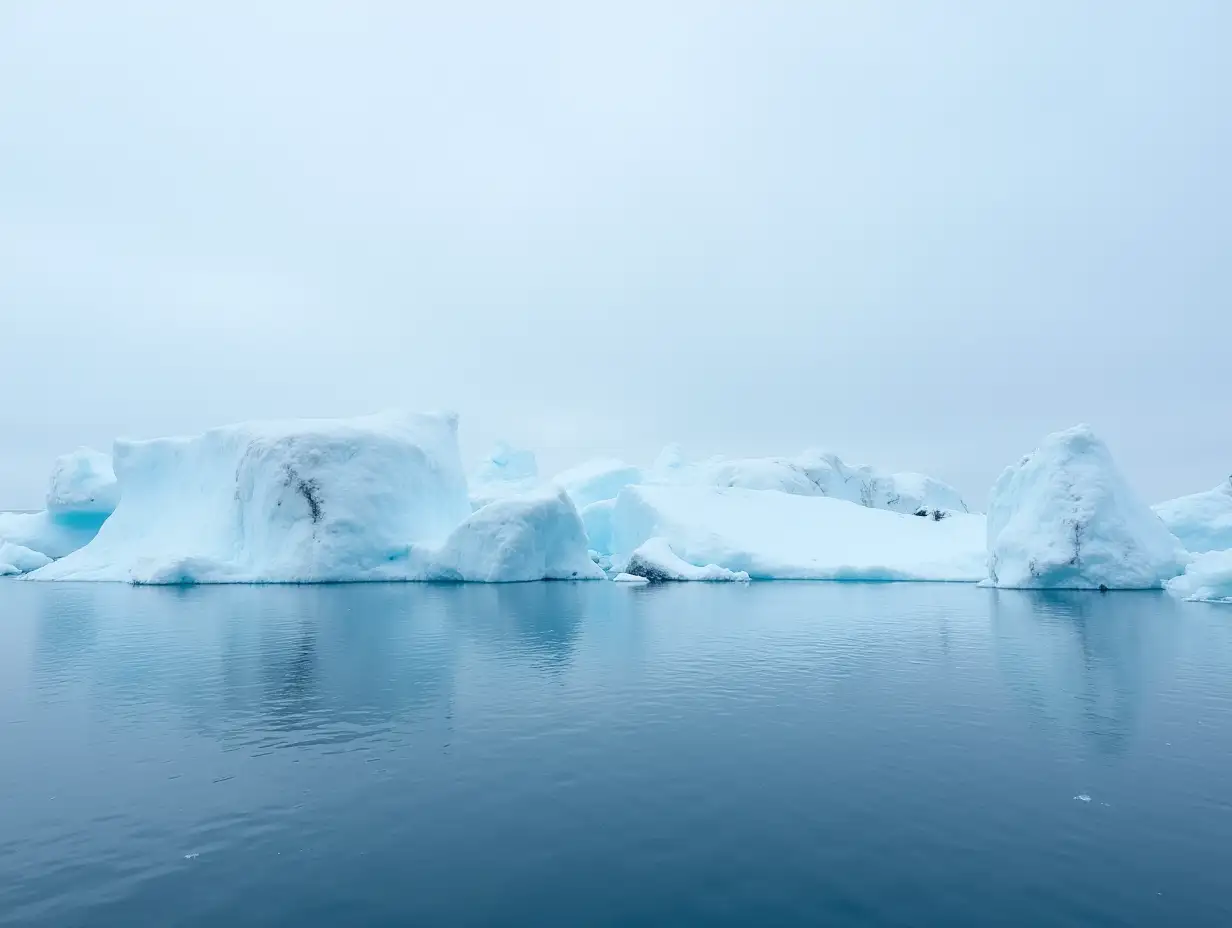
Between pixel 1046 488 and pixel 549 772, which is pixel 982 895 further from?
pixel 1046 488

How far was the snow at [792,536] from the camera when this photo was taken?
3988 centimetres

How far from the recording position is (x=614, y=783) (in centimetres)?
818

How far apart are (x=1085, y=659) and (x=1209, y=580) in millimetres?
18206

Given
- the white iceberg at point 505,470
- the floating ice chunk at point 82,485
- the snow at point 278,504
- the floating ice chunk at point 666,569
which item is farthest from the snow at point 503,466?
the floating ice chunk at point 666,569

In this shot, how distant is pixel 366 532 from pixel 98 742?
26186mm

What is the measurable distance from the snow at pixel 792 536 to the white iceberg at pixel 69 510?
3433 cm

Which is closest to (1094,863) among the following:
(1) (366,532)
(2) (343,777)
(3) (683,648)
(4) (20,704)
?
(2) (343,777)

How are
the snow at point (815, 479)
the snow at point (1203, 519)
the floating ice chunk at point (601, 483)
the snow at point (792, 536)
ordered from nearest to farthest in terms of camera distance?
1. the snow at point (1203, 519)
2. the snow at point (792, 536)
3. the floating ice chunk at point (601, 483)
4. the snow at point (815, 479)

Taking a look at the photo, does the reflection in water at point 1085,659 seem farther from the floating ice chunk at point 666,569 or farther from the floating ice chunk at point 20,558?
the floating ice chunk at point 20,558

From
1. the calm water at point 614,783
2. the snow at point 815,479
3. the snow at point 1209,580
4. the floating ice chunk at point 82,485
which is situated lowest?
the calm water at point 614,783

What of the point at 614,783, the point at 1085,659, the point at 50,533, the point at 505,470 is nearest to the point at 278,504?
the point at 50,533

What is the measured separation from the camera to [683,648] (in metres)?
17.2

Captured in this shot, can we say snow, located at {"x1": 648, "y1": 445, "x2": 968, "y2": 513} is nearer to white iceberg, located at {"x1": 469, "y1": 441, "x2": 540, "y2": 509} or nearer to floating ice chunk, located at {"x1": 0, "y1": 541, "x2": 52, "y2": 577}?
white iceberg, located at {"x1": 469, "y1": 441, "x2": 540, "y2": 509}

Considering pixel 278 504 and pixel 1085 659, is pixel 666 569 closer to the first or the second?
pixel 278 504
